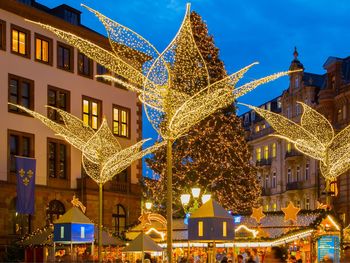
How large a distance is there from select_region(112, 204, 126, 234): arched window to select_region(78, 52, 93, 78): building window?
27.8ft

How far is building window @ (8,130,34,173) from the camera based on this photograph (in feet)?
133

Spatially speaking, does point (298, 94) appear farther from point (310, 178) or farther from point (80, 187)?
point (80, 187)

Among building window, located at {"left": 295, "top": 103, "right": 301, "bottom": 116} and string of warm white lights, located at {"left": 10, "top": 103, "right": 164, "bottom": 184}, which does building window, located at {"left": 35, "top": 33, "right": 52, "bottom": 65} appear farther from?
building window, located at {"left": 295, "top": 103, "right": 301, "bottom": 116}

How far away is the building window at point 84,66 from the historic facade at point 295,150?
58.1 ft

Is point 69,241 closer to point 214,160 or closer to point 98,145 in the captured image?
point 98,145

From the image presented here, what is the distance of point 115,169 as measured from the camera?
112 feet

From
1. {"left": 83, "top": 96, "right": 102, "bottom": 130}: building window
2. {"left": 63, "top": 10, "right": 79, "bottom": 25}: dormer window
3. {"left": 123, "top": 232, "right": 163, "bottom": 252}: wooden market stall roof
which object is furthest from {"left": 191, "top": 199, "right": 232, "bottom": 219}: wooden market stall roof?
{"left": 63, "top": 10, "right": 79, "bottom": 25}: dormer window

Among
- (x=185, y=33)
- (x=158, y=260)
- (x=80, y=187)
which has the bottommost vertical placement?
(x=158, y=260)

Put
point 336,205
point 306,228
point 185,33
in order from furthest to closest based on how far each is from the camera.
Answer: point 336,205, point 306,228, point 185,33

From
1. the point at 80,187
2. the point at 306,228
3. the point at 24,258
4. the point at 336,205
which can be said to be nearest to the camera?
the point at 306,228

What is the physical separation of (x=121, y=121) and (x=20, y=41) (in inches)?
392

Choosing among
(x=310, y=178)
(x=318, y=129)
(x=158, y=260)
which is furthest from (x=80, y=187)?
(x=310, y=178)

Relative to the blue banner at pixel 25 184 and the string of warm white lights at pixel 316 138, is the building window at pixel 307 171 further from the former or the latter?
the blue banner at pixel 25 184

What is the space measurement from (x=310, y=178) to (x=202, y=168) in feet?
74.9
